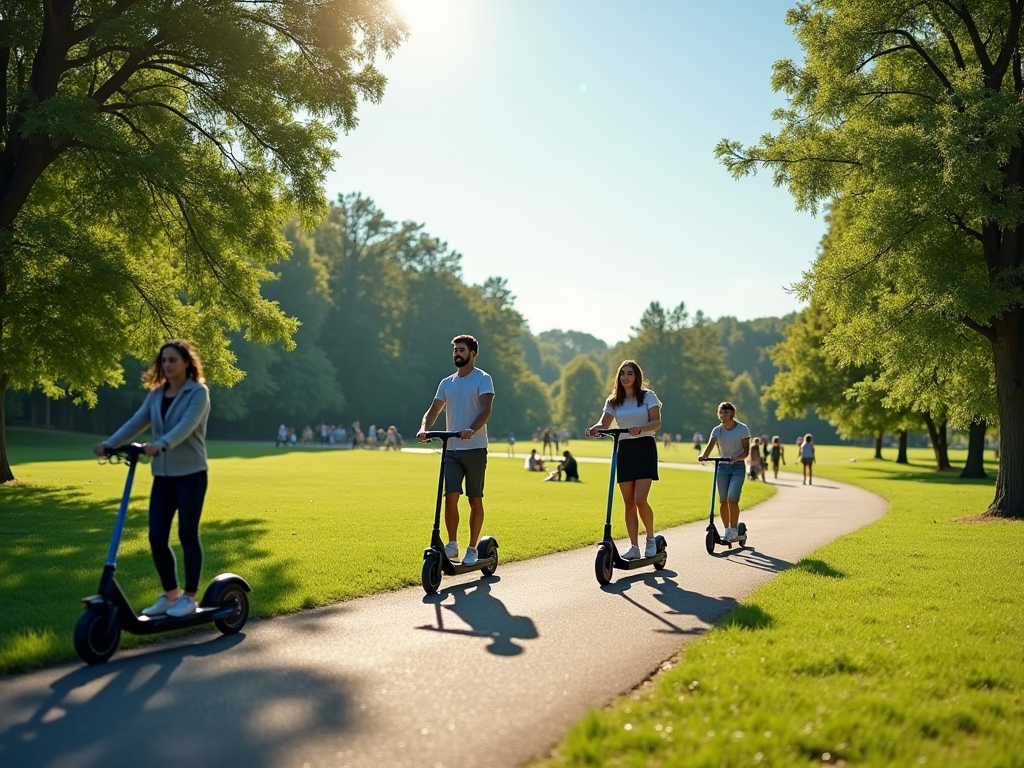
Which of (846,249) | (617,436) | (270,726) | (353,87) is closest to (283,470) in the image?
(353,87)

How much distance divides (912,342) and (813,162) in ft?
13.9

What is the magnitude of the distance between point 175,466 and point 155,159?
37.8 feet

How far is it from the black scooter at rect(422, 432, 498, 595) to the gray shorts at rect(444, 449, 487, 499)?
0.36 feet

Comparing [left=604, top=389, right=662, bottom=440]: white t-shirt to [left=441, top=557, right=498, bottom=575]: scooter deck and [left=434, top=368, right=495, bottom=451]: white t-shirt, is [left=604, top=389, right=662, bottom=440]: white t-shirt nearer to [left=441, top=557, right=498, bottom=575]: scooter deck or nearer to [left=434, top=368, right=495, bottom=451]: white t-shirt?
[left=434, top=368, right=495, bottom=451]: white t-shirt

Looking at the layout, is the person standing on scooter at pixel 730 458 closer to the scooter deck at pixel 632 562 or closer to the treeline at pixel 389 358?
the scooter deck at pixel 632 562

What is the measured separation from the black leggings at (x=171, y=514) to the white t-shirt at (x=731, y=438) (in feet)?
24.0

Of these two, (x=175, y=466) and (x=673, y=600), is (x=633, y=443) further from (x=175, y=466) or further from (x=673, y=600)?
(x=175, y=466)

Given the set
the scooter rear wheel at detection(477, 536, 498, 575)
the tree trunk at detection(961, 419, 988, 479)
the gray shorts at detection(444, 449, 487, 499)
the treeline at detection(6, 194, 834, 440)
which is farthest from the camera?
the treeline at detection(6, 194, 834, 440)

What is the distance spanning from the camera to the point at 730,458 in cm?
1191

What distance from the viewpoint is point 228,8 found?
57.7 ft

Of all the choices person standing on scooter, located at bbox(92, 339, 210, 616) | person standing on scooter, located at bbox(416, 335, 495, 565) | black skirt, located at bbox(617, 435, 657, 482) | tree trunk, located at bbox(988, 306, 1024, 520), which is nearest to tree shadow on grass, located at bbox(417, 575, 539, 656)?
person standing on scooter, located at bbox(416, 335, 495, 565)

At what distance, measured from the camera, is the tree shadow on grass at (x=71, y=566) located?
20.2 feet

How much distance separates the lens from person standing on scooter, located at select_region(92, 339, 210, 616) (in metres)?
6.12

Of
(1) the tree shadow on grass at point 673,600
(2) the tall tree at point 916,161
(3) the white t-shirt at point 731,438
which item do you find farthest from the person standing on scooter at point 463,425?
(2) the tall tree at point 916,161
